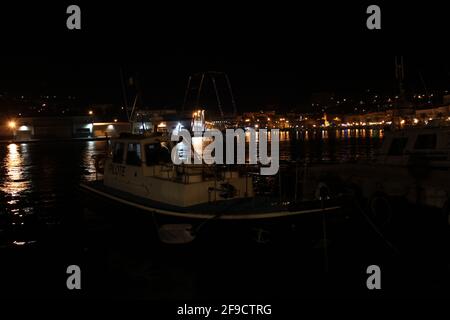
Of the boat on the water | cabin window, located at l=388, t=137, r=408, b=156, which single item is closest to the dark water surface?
the boat on the water

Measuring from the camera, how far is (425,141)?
15969mm

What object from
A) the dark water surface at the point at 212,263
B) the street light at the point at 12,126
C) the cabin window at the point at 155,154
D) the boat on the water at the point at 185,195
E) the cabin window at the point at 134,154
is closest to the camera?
the dark water surface at the point at 212,263

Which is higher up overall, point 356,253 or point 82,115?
point 82,115

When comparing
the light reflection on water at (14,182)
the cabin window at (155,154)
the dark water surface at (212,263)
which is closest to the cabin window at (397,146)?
the dark water surface at (212,263)

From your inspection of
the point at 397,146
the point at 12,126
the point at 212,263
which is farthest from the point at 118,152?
the point at 12,126

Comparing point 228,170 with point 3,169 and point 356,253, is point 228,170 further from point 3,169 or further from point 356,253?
point 3,169

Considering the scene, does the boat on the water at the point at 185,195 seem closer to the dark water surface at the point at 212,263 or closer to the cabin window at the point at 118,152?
the cabin window at the point at 118,152

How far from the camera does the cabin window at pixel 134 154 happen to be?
12.6m

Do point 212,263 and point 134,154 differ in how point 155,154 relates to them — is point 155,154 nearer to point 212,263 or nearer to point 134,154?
point 134,154

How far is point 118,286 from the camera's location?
30.3ft

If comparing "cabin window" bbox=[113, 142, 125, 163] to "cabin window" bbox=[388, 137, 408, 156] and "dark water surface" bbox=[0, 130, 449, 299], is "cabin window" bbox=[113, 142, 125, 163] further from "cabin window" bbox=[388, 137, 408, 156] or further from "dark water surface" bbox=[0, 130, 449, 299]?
"cabin window" bbox=[388, 137, 408, 156]
